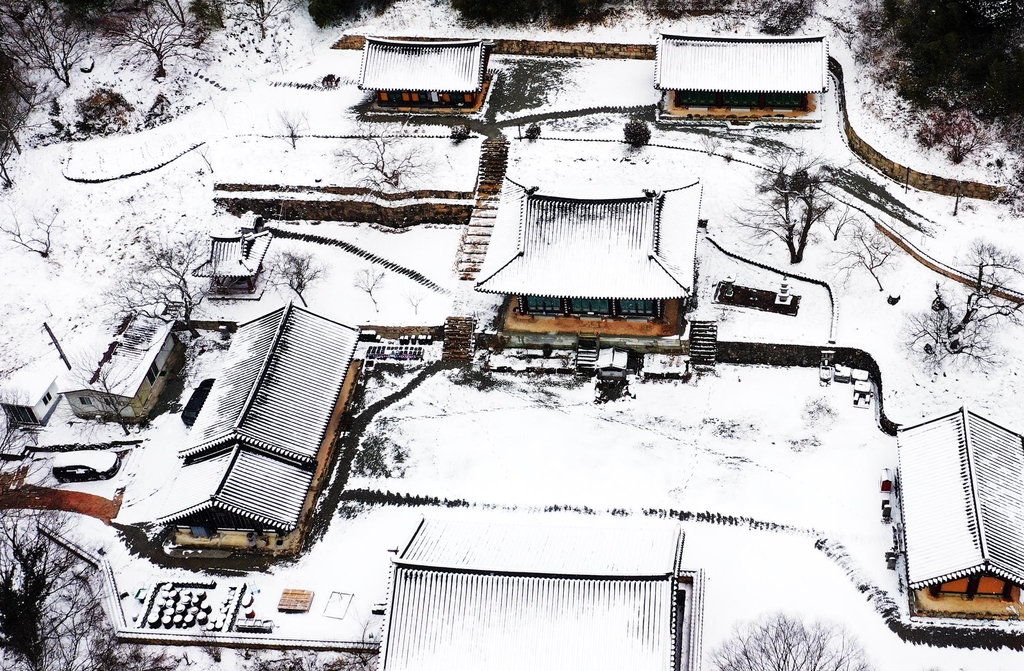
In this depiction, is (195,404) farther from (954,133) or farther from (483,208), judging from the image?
(954,133)

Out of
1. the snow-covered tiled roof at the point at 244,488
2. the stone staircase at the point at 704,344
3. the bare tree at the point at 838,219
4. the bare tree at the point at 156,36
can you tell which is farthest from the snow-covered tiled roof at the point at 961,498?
the bare tree at the point at 156,36

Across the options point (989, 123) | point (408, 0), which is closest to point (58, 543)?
point (408, 0)

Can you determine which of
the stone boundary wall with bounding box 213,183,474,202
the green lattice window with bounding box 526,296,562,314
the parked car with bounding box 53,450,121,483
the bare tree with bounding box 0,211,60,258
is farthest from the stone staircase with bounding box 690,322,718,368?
the bare tree with bounding box 0,211,60,258

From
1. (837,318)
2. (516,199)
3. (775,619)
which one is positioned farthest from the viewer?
(516,199)

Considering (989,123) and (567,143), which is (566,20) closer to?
(567,143)

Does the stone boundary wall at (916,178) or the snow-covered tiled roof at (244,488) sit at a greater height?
the stone boundary wall at (916,178)

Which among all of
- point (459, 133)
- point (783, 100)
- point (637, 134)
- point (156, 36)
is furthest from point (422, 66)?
point (783, 100)

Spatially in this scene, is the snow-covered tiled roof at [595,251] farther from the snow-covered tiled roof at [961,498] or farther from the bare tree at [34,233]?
the bare tree at [34,233]
